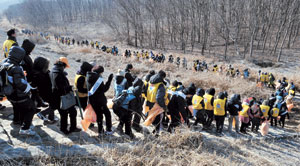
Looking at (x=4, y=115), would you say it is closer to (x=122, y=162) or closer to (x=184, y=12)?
(x=122, y=162)

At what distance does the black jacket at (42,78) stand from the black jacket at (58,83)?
0.25 metres

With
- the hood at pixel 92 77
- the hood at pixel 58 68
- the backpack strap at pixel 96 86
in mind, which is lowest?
the backpack strap at pixel 96 86

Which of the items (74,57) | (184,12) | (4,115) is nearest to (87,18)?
(184,12)

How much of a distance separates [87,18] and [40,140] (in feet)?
267

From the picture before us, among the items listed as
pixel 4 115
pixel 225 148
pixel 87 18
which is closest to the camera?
pixel 225 148

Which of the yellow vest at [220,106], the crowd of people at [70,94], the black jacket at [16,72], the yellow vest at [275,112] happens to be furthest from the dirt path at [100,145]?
the yellow vest at [275,112]

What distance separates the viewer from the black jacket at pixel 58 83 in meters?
3.31

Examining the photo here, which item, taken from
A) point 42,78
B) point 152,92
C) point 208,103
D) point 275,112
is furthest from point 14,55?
point 275,112

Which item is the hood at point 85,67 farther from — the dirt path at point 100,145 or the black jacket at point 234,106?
the black jacket at point 234,106

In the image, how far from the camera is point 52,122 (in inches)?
162

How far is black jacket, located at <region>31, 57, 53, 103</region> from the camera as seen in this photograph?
358 cm

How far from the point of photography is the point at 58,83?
3.31m

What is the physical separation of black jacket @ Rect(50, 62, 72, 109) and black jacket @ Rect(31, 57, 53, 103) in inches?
9.8

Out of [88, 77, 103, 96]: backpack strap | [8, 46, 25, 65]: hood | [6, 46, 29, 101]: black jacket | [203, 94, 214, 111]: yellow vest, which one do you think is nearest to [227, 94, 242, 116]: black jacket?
[203, 94, 214, 111]: yellow vest
